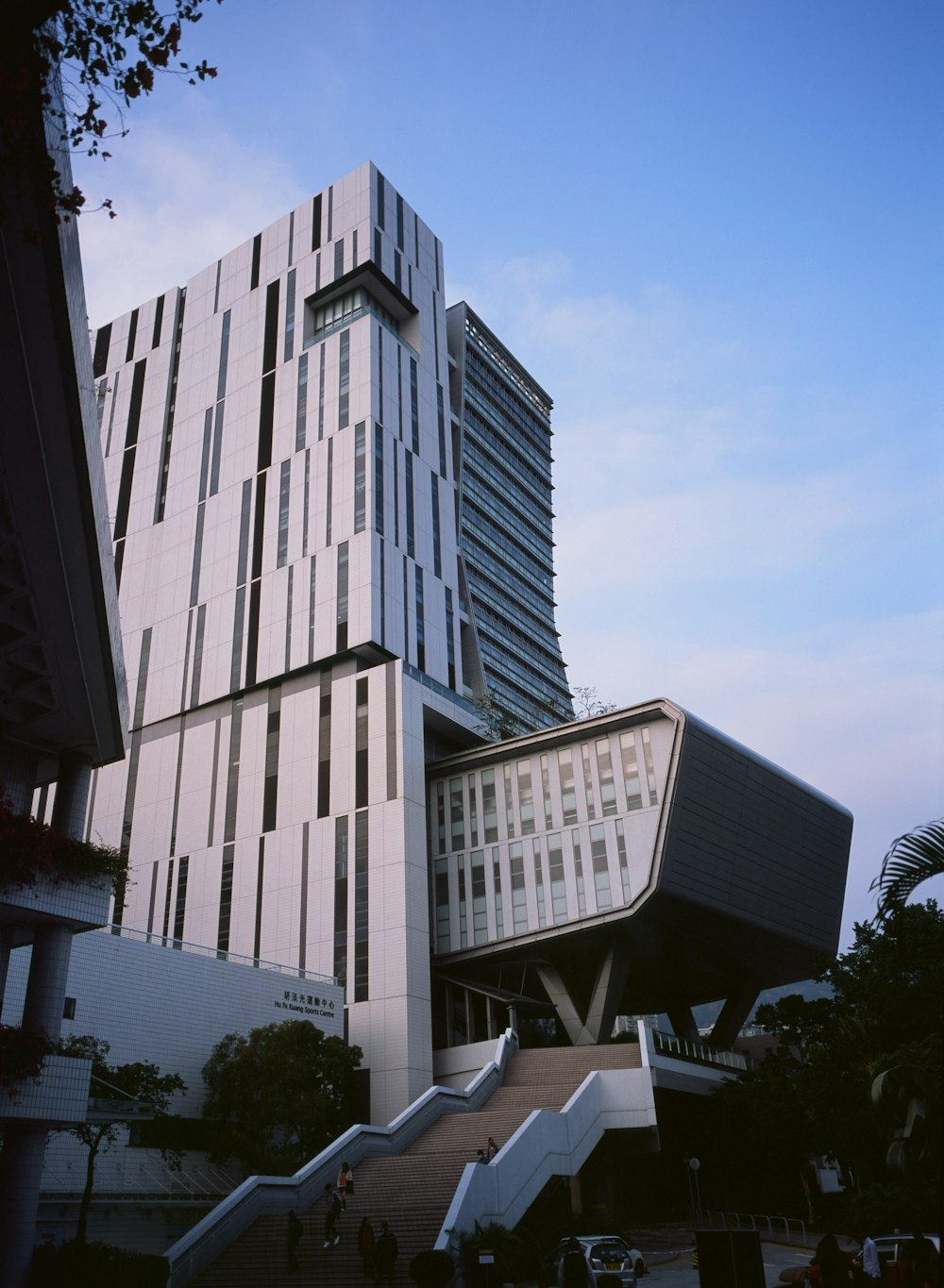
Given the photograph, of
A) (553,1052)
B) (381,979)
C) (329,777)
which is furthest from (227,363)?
(553,1052)

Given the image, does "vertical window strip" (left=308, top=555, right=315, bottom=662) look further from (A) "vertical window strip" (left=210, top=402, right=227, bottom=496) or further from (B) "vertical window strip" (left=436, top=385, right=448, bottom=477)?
(B) "vertical window strip" (left=436, top=385, right=448, bottom=477)

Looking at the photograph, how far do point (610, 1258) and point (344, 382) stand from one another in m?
57.4

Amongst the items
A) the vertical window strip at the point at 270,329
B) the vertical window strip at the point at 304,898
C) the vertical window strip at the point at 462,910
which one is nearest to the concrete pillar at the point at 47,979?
the vertical window strip at the point at 304,898

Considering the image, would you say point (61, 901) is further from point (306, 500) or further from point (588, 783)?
point (306, 500)

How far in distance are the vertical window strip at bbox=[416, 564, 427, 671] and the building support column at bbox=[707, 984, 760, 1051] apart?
3030 cm

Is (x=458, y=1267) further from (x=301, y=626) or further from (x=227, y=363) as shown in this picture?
(x=227, y=363)

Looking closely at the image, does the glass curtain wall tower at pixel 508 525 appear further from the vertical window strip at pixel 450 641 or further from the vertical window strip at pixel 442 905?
the vertical window strip at pixel 442 905

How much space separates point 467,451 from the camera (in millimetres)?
98938

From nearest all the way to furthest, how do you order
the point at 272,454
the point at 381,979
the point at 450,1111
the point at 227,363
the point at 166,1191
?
the point at 166,1191, the point at 450,1111, the point at 381,979, the point at 272,454, the point at 227,363

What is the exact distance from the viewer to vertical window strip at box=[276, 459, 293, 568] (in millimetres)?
67875

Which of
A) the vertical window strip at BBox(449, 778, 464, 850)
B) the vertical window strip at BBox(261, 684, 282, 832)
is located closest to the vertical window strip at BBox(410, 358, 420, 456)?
the vertical window strip at BBox(261, 684, 282, 832)

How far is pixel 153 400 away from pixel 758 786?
56.2 meters

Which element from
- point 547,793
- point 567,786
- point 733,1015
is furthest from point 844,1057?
point 733,1015

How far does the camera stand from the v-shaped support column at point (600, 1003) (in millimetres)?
55031
